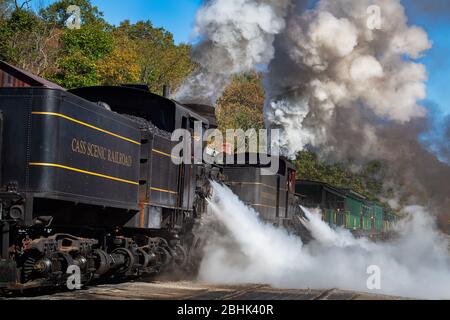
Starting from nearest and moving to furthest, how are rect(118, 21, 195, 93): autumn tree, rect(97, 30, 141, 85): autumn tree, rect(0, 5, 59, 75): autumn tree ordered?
rect(0, 5, 59, 75): autumn tree
rect(97, 30, 141, 85): autumn tree
rect(118, 21, 195, 93): autumn tree

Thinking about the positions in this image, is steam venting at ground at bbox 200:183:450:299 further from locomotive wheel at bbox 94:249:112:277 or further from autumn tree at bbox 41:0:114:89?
autumn tree at bbox 41:0:114:89

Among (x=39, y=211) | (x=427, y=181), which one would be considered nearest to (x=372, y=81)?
(x=427, y=181)

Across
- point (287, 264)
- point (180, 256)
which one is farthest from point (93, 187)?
point (287, 264)

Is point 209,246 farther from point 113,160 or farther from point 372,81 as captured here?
point 372,81

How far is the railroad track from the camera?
1396 centimetres

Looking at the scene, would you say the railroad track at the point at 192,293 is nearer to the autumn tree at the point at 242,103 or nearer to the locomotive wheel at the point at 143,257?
the locomotive wheel at the point at 143,257

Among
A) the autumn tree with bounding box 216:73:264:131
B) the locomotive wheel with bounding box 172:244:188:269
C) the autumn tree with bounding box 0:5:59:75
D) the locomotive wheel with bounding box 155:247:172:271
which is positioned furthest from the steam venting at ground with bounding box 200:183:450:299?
the autumn tree with bounding box 216:73:264:131

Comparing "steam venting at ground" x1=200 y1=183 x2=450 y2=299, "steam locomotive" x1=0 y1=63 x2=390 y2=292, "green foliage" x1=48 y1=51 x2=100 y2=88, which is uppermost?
"green foliage" x1=48 y1=51 x2=100 y2=88

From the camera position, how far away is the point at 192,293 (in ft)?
50.0

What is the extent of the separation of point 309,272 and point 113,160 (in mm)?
7898

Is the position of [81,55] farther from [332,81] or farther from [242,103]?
[242,103]

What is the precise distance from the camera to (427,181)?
2186cm

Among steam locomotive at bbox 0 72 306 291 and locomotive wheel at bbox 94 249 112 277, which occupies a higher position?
steam locomotive at bbox 0 72 306 291
